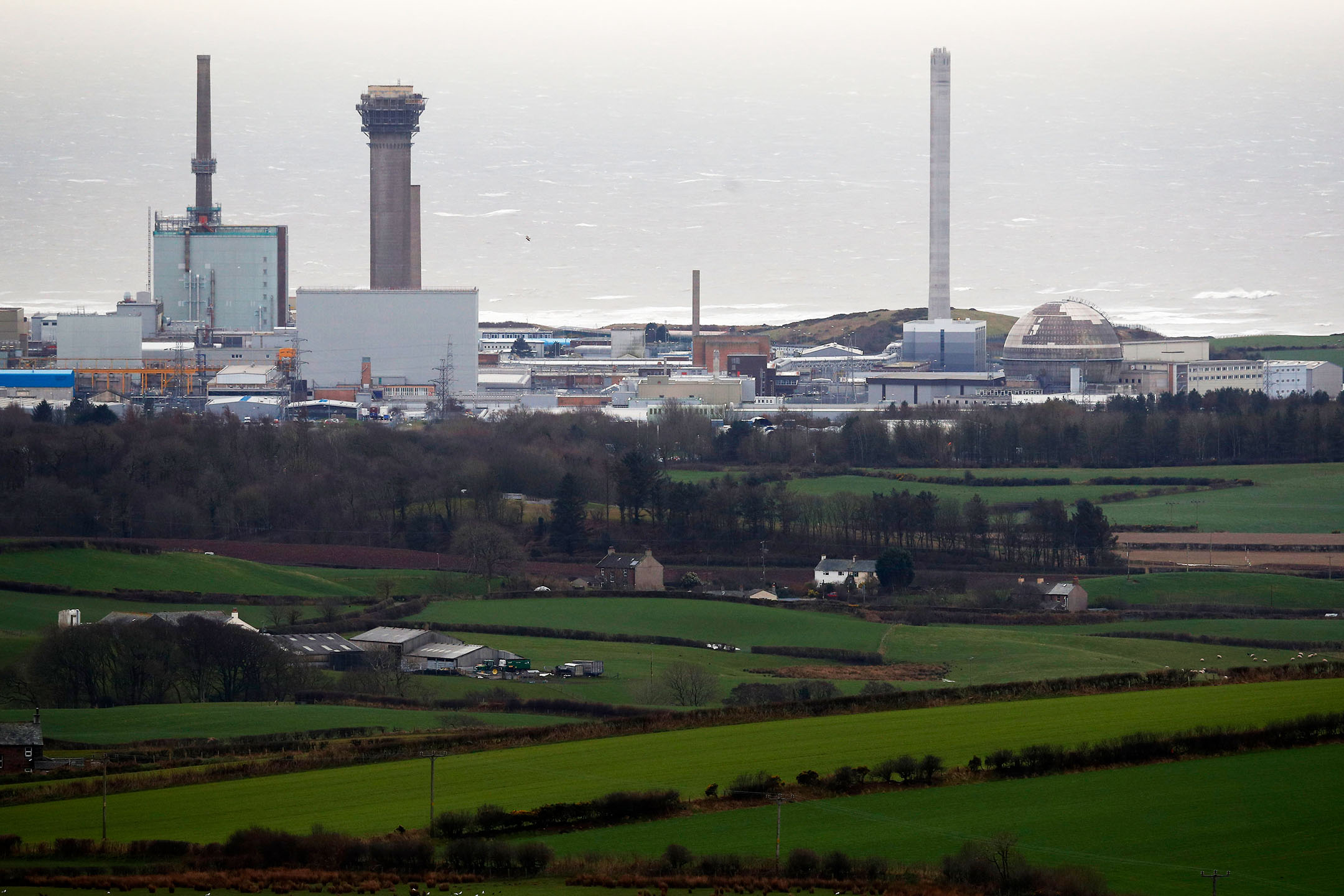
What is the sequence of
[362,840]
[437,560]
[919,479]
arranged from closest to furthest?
1. [362,840]
2. [437,560]
3. [919,479]

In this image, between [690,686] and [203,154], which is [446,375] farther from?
[690,686]

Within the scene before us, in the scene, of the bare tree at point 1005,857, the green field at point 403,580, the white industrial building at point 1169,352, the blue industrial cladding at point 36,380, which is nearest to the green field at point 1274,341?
the white industrial building at point 1169,352

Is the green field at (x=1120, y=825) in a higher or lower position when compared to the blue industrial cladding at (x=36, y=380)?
lower

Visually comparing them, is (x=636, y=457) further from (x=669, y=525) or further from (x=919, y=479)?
(x=919, y=479)

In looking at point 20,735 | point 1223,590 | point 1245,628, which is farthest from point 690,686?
point 1223,590

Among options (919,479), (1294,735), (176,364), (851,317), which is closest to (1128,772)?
(1294,735)

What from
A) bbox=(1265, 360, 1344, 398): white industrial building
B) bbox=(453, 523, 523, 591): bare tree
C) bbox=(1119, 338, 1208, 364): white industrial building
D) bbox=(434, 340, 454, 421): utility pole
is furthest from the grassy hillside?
bbox=(453, 523, 523, 591): bare tree

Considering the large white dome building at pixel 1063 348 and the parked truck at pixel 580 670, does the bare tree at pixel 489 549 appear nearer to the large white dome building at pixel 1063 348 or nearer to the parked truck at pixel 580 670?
the parked truck at pixel 580 670

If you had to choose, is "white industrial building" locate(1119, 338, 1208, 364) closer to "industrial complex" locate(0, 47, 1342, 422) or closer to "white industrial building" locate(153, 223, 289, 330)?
"industrial complex" locate(0, 47, 1342, 422)
